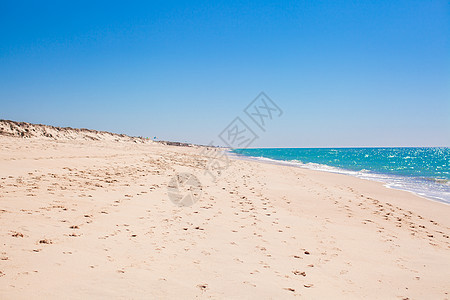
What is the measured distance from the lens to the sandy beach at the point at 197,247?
3.48 metres

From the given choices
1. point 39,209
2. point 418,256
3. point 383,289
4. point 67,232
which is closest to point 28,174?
point 39,209

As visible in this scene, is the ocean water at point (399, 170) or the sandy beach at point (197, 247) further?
the ocean water at point (399, 170)

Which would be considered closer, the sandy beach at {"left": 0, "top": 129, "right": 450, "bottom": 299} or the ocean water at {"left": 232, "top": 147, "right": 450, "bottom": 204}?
the sandy beach at {"left": 0, "top": 129, "right": 450, "bottom": 299}

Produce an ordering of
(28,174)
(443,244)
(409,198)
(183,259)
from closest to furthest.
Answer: (183,259), (443,244), (28,174), (409,198)

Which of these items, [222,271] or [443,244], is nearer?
[222,271]

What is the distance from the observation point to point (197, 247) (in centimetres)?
502

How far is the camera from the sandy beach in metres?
3.48

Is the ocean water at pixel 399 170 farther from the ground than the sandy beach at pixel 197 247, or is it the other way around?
the ocean water at pixel 399 170

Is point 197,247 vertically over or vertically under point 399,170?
under

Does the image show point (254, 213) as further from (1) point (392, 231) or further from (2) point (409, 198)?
(2) point (409, 198)

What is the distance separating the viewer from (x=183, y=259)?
14.5 feet

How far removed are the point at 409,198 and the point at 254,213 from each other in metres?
10.3

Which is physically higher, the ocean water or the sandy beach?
the ocean water

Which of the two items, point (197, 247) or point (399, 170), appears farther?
point (399, 170)
